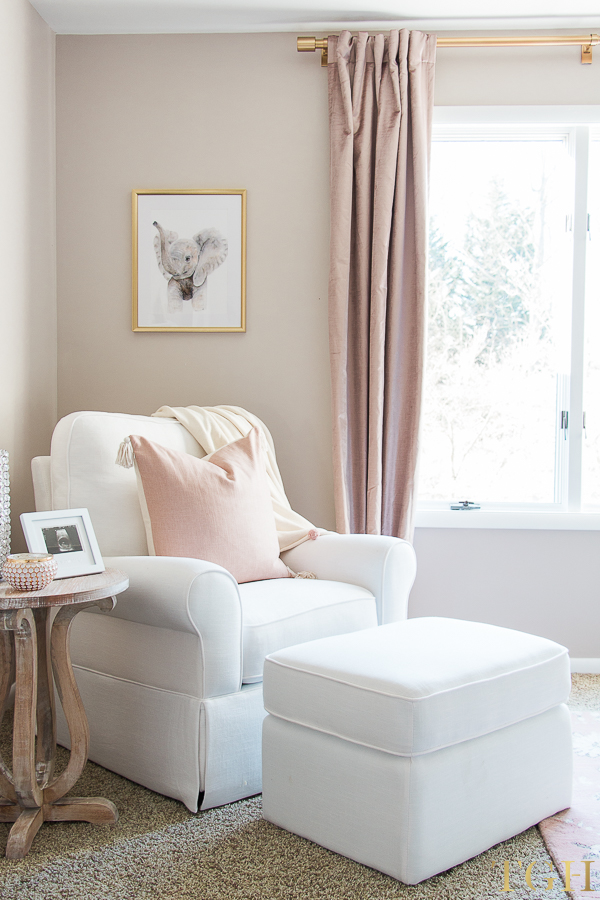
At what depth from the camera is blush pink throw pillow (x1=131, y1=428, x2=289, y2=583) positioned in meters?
2.01

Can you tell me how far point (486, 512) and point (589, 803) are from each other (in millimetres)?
1296

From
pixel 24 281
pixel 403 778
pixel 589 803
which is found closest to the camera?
pixel 403 778

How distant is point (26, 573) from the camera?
1573 mm

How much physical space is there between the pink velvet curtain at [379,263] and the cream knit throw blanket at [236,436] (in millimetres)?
299

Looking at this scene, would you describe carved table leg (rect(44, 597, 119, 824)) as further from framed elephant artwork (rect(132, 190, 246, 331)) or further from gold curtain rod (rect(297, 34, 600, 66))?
gold curtain rod (rect(297, 34, 600, 66))

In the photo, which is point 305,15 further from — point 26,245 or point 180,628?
point 180,628

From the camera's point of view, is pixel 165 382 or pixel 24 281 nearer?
pixel 24 281

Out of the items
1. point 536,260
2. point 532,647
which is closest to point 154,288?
point 536,260

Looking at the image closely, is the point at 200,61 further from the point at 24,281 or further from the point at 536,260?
A: the point at 536,260

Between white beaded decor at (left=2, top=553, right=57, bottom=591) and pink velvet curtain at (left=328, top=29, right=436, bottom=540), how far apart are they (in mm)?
1422

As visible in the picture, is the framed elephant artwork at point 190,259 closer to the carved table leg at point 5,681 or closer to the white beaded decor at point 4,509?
the white beaded decor at point 4,509

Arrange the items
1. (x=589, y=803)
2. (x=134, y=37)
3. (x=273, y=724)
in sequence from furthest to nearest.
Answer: (x=134, y=37) → (x=589, y=803) → (x=273, y=724)

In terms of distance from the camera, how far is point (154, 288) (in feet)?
9.72

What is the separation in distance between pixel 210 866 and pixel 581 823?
842 millimetres
